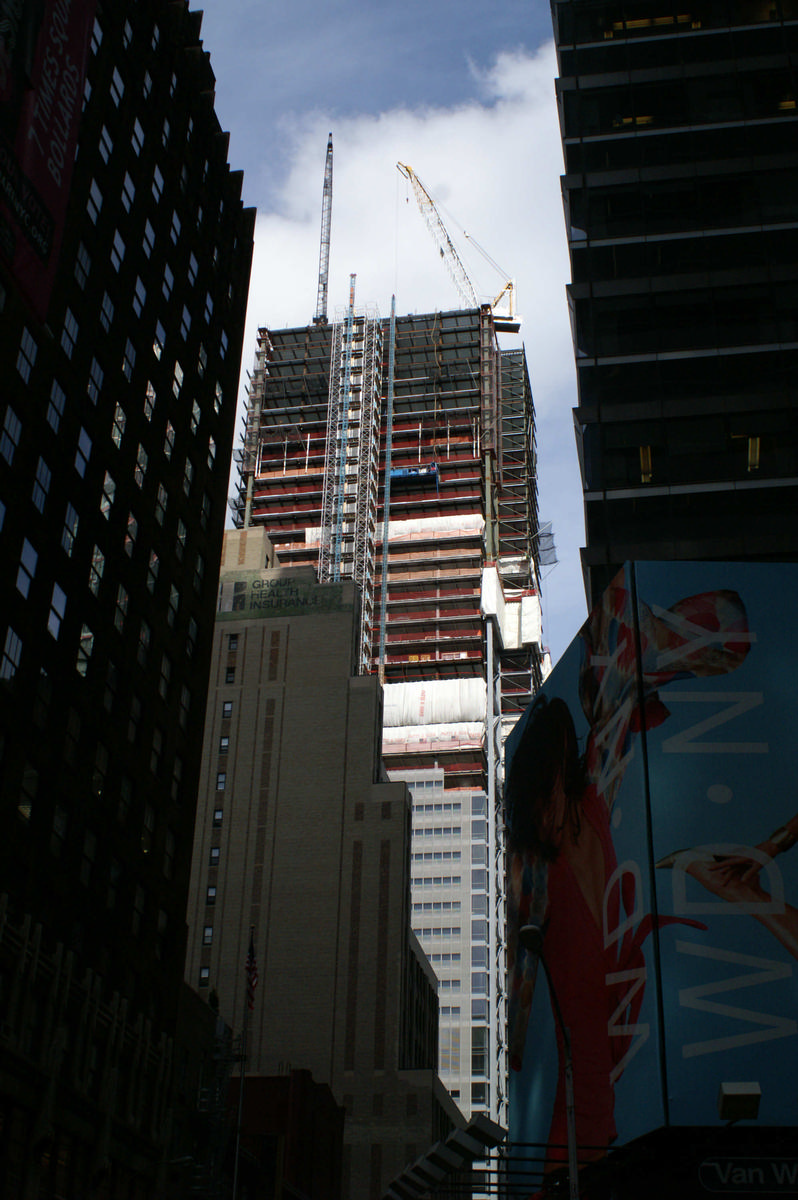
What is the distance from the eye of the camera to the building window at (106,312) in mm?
58844

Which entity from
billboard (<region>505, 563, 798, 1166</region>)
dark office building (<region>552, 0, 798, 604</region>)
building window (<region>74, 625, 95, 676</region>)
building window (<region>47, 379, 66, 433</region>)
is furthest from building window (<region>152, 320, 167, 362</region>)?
billboard (<region>505, 563, 798, 1166</region>)

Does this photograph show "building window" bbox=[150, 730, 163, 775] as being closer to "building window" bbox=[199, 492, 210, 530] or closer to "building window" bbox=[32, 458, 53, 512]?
"building window" bbox=[199, 492, 210, 530]

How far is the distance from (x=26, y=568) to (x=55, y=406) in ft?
25.3

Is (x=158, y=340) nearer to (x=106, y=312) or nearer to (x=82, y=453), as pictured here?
(x=106, y=312)

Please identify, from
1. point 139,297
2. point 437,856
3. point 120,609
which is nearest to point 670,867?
point 120,609

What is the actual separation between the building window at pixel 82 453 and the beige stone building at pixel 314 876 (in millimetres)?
50610

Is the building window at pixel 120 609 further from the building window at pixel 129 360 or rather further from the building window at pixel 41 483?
the building window at pixel 129 360

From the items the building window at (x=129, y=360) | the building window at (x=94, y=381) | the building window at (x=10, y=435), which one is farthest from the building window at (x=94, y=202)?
the building window at (x=10, y=435)

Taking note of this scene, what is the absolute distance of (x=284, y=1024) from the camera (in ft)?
330

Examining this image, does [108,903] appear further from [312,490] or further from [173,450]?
[312,490]

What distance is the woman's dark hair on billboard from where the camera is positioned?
5350cm

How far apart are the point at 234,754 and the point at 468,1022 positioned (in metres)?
58.5

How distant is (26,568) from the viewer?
161ft

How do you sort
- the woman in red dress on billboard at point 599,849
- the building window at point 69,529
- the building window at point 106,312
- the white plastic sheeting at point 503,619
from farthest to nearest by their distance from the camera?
the white plastic sheeting at point 503,619
the building window at point 106,312
the building window at point 69,529
the woman in red dress on billboard at point 599,849
